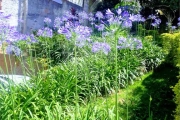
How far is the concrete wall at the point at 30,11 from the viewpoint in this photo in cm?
1035

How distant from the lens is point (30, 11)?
11.0 metres

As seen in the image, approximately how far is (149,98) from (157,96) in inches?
12.7

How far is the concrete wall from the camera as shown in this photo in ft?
34.0

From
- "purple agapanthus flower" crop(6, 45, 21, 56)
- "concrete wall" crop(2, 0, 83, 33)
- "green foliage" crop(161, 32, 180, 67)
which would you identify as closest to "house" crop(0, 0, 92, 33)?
"concrete wall" crop(2, 0, 83, 33)

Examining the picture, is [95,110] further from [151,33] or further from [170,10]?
[170,10]

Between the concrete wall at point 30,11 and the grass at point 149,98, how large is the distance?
5.42 metres

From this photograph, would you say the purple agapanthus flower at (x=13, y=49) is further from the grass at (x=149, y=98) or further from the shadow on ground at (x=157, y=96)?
the shadow on ground at (x=157, y=96)

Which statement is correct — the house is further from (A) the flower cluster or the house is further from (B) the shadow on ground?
(A) the flower cluster

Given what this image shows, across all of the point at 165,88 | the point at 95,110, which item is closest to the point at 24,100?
the point at 95,110

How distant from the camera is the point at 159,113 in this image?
13.8ft

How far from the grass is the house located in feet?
17.8

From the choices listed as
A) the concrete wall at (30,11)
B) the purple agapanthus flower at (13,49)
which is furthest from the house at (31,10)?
the purple agapanthus flower at (13,49)

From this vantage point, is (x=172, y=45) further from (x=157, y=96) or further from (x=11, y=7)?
(x=11, y=7)

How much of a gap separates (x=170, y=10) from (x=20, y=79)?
25.1 ft
